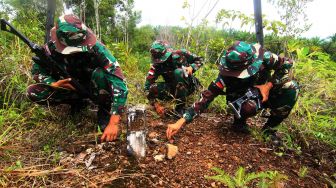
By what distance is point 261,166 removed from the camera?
7.65 feet

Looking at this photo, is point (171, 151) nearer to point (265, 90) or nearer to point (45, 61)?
point (265, 90)

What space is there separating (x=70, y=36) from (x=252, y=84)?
1.62 m

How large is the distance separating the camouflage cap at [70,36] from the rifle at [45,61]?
0.60 ft

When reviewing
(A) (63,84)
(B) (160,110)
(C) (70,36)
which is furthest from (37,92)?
(B) (160,110)

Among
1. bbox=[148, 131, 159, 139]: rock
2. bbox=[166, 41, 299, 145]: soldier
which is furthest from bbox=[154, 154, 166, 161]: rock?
bbox=[148, 131, 159, 139]: rock

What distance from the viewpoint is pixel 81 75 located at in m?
2.79

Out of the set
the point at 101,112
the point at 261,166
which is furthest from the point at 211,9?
the point at 261,166

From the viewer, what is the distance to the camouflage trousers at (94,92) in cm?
241

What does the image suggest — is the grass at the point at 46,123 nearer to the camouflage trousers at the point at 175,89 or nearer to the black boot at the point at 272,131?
the black boot at the point at 272,131

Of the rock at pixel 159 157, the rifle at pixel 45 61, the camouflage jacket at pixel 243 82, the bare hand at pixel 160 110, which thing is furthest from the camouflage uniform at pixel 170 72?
the rock at pixel 159 157

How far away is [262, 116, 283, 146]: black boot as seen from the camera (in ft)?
8.91

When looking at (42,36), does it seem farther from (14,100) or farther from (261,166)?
(261,166)

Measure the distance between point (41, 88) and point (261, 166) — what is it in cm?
197

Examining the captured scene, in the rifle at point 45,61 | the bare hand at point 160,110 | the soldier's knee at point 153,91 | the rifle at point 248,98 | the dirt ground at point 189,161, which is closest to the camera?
the dirt ground at point 189,161
